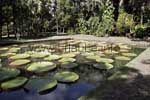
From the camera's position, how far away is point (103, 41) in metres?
15.8

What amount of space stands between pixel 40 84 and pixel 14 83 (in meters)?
0.78

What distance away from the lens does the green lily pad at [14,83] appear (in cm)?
614

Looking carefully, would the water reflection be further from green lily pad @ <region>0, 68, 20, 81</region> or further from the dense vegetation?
the dense vegetation

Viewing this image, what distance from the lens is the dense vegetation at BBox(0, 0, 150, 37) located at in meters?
17.3

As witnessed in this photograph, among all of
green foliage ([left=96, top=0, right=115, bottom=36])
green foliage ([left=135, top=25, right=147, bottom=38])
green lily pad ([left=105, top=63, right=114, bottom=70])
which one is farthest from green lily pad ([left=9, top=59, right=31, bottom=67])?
green foliage ([left=135, top=25, right=147, bottom=38])

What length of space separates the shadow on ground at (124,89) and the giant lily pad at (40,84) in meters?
1.37

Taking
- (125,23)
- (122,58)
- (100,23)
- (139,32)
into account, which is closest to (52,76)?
(122,58)

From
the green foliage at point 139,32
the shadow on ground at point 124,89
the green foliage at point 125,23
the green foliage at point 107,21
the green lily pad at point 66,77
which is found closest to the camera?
the shadow on ground at point 124,89

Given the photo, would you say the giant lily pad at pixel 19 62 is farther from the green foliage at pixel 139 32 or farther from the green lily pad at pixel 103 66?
the green foliage at pixel 139 32

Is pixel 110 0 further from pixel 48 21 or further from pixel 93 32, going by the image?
pixel 48 21

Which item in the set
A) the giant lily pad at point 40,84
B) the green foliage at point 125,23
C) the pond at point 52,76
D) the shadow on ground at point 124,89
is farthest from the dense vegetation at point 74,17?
the shadow on ground at point 124,89

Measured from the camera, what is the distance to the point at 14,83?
21.0 feet

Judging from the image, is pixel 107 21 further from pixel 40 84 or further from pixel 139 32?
pixel 40 84

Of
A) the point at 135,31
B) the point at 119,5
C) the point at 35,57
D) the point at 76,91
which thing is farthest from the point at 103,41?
the point at 76,91
